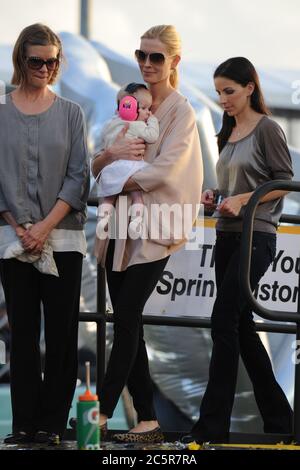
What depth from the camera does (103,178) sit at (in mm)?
4512

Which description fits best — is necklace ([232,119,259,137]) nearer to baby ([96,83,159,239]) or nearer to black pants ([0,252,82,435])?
baby ([96,83,159,239])

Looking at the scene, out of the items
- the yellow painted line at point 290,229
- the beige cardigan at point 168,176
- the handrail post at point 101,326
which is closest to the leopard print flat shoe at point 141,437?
the handrail post at point 101,326

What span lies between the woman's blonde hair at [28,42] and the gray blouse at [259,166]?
81cm

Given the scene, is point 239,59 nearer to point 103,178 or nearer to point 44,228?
point 103,178

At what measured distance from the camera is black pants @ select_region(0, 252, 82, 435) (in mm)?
4461

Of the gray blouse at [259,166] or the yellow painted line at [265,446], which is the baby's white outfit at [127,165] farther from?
the yellow painted line at [265,446]

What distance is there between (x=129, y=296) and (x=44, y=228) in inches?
16.2

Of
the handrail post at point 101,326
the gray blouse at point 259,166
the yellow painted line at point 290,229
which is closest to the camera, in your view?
the gray blouse at point 259,166

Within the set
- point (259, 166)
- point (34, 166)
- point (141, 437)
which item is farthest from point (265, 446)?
point (34, 166)

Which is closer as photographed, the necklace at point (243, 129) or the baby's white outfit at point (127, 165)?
the baby's white outfit at point (127, 165)

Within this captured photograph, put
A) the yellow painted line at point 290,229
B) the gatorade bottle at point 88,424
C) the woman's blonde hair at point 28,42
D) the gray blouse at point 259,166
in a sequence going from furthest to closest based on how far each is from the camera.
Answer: the yellow painted line at point 290,229
the gray blouse at point 259,166
the woman's blonde hair at point 28,42
the gatorade bottle at point 88,424

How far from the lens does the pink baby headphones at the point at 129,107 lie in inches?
175

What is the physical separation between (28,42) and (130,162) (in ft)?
1.98

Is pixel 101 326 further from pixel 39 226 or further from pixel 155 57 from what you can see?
pixel 155 57
